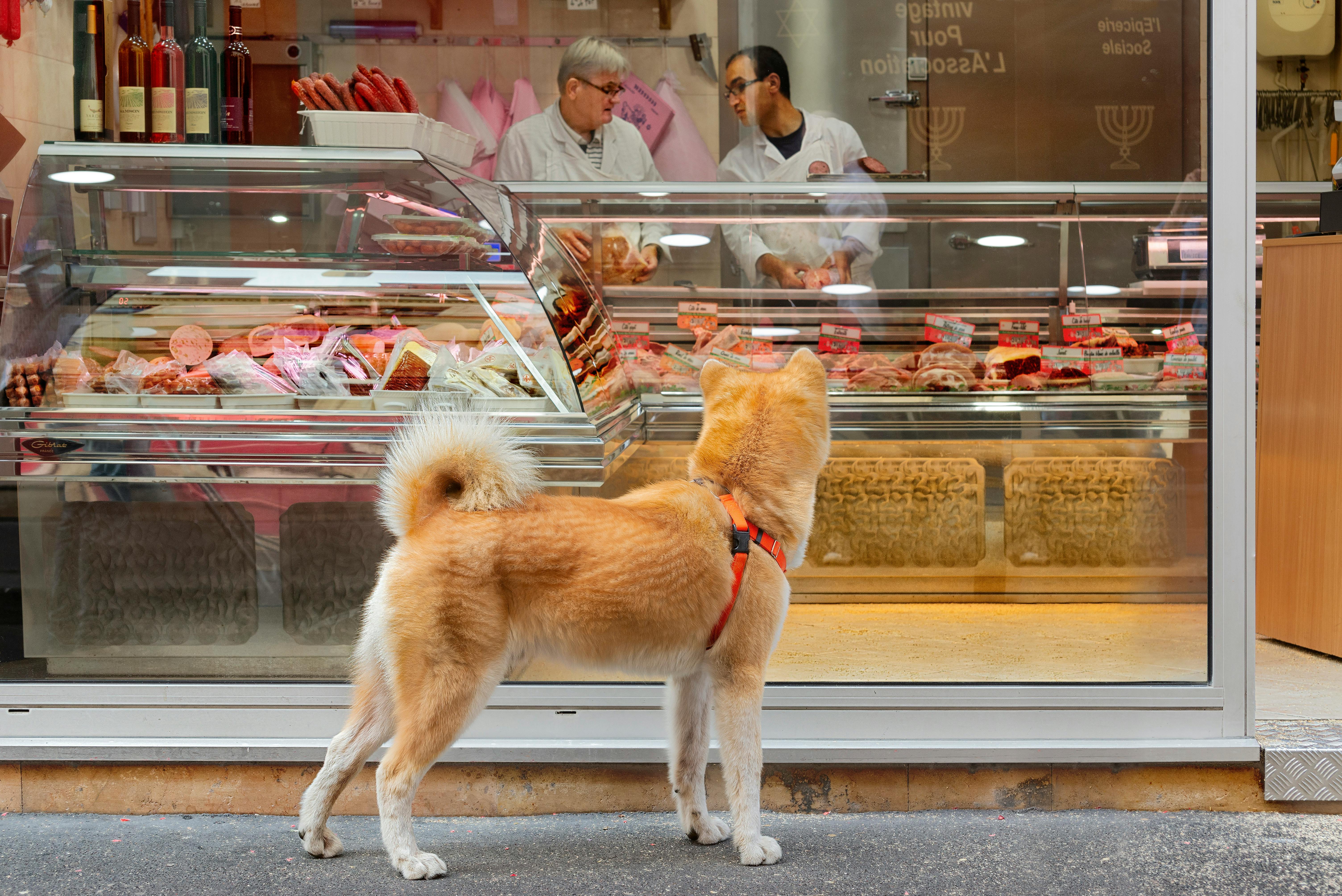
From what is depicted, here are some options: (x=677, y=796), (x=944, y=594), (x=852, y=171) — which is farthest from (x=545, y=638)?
(x=852, y=171)

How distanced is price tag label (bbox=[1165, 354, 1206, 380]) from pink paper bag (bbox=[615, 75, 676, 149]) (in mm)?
2445

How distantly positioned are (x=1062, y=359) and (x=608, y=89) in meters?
2.43

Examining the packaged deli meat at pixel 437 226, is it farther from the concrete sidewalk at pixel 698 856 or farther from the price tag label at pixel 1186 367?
the price tag label at pixel 1186 367

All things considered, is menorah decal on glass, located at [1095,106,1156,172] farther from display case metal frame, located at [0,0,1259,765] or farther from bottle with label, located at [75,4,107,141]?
bottle with label, located at [75,4,107,141]

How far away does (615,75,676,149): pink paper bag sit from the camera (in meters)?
5.03

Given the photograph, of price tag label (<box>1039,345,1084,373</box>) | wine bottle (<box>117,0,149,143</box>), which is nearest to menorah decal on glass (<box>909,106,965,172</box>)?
price tag label (<box>1039,345,1084,373</box>)

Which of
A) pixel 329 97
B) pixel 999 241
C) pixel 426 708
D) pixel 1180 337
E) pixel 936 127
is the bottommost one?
pixel 426 708

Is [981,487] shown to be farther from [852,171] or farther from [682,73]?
[682,73]

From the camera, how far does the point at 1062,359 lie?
3.96 meters

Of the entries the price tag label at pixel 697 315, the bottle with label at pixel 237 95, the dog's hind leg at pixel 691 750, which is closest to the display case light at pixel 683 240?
the price tag label at pixel 697 315

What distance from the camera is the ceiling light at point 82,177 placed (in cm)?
305

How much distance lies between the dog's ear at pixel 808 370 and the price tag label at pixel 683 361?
4.68 ft

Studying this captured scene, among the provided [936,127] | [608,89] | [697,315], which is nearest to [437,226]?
[697,315]

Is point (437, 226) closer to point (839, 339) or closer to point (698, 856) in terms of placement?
point (839, 339)
